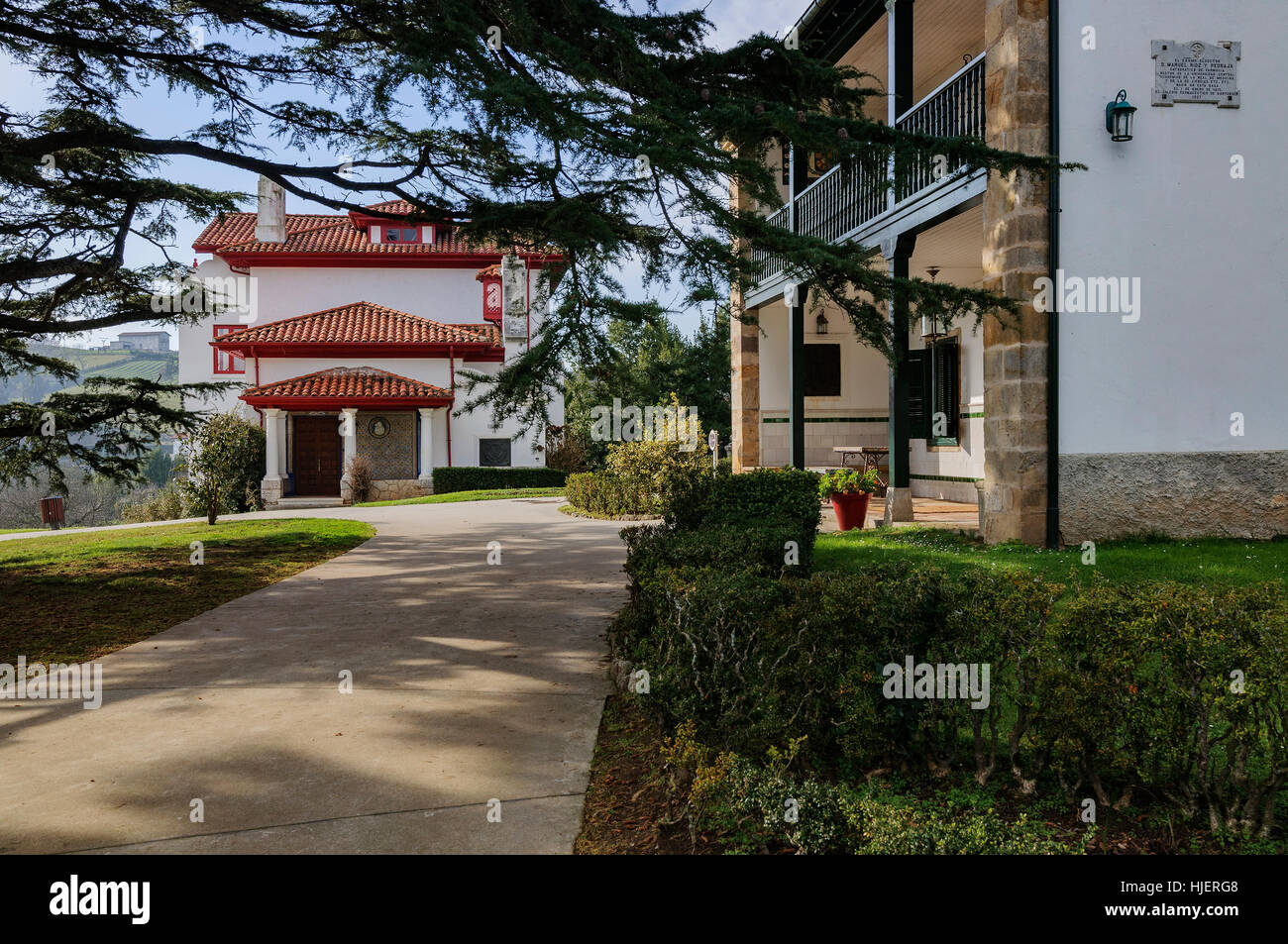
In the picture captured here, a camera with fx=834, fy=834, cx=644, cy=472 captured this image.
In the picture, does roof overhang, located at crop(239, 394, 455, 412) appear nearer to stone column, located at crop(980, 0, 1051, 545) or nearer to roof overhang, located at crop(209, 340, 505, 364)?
roof overhang, located at crop(209, 340, 505, 364)

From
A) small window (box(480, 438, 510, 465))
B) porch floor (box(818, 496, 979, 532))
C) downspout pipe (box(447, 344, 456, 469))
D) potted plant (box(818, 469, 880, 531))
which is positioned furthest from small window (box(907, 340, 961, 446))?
small window (box(480, 438, 510, 465))

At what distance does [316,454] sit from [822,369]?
1829cm

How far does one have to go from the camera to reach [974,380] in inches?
579

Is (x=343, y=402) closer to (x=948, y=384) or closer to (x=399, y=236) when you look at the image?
(x=399, y=236)

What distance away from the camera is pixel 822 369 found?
1800cm

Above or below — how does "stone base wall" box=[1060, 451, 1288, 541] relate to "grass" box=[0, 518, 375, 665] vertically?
above

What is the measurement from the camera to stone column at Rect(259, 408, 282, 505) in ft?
87.5

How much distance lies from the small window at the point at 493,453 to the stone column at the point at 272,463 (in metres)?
6.79

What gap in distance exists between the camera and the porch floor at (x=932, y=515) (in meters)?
11.0

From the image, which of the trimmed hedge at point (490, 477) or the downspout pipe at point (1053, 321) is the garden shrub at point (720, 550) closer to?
the downspout pipe at point (1053, 321)

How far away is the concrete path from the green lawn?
9.10ft

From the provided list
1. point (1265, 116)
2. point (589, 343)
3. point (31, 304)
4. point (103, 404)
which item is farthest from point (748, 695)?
point (31, 304)
